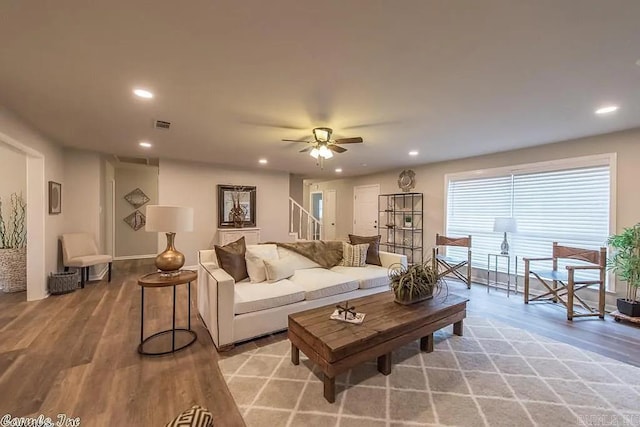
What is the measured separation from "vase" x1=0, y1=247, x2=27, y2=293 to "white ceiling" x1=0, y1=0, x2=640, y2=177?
2186 mm

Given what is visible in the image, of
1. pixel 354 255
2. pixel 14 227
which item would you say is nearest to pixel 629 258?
pixel 354 255

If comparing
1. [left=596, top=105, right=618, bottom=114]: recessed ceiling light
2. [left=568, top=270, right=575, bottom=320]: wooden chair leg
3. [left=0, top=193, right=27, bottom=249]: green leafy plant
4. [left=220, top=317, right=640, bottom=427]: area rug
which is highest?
[left=596, top=105, right=618, bottom=114]: recessed ceiling light

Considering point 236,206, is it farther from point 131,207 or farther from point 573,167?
point 573,167

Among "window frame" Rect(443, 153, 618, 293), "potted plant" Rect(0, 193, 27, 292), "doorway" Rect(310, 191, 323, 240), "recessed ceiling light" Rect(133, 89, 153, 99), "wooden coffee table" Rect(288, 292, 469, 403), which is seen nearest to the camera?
"wooden coffee table" Rect(288, 292, 469, 403)

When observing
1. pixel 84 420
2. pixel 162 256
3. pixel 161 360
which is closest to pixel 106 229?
pixel 162 256

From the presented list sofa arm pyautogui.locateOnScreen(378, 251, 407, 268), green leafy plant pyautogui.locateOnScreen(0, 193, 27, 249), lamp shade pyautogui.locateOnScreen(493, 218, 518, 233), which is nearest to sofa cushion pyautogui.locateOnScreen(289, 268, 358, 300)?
sofa arm pyautogui.locateOnScreen(378, 251, 407, 268)

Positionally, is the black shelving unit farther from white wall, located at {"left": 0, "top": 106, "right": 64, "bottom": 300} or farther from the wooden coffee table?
white wall, located at {"left": 0, "top": 106, "right": 64, "bottom": 300}

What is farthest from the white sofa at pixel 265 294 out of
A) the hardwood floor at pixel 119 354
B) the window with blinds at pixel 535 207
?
the window with blinds at pixel 535 207

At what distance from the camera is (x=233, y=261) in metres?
3.15

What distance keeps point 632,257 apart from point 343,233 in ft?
20.2

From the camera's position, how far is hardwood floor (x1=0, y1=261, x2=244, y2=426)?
1761mm

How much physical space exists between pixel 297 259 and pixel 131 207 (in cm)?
570

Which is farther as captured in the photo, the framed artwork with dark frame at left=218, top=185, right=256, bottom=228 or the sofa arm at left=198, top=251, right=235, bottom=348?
the framed artwork with dark frame at left=218, top=185, right=256, bottom=228

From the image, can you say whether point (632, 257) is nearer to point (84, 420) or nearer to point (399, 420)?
point (399, 420)
